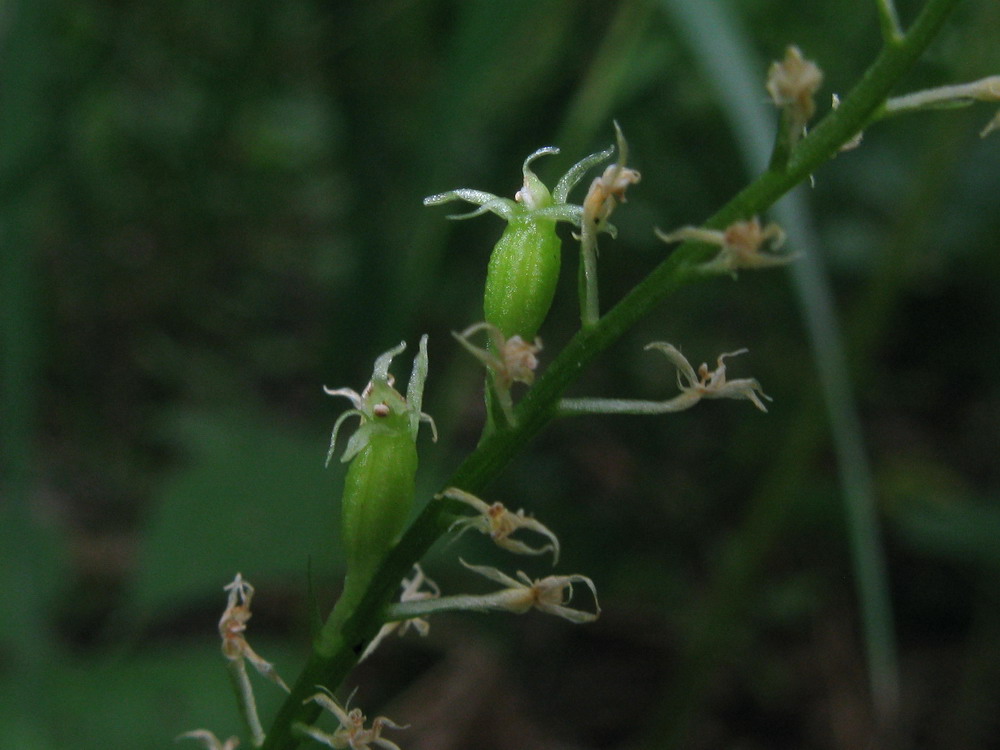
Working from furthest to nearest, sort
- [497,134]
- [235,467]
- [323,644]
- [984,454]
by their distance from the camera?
[984,454] → [497,134] → [235,467] → [323,644]

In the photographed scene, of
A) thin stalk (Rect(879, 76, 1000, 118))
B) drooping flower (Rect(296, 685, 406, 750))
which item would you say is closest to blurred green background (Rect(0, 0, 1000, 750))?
thin stalk (Rect(879, 76, 1000, 118))

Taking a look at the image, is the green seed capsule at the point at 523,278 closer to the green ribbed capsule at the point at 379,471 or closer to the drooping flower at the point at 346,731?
the green ribbed capsule at the point at 379,471

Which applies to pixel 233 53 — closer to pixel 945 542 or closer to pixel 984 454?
pixel 945 542

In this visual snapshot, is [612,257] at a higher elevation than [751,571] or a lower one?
higher

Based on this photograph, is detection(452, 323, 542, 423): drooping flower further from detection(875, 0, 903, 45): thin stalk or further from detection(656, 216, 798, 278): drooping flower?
detection(875, 0, 903, 45): thin stalk

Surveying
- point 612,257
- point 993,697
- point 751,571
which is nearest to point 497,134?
point 612,257

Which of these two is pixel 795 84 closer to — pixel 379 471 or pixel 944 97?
pixel 944 97
